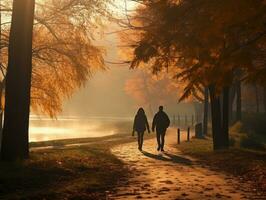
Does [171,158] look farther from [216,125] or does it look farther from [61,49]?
[61,49]

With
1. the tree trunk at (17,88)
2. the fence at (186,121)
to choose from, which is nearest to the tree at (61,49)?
the tree trunk at (17,88)

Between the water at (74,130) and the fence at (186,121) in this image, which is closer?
the water at (74,130)

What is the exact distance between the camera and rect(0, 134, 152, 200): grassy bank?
9.63 meters

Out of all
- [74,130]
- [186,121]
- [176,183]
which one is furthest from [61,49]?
[74,130]

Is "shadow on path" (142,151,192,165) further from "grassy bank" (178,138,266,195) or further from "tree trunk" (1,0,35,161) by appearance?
"tree trunk" (1,0,35,161)

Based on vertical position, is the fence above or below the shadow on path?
above

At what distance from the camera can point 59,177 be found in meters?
11.7

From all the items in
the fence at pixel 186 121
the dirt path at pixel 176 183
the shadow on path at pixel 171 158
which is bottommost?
the dirt path at pixel 176 183

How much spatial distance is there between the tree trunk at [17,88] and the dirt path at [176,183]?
3247 millimetres

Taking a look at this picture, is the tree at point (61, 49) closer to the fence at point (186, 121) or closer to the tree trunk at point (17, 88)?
the tree trunk at point (17, 88)

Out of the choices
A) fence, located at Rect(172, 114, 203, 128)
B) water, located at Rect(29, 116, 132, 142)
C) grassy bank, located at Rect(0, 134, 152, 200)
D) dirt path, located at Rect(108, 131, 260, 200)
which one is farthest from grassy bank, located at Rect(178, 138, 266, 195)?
fence, located at Rect(172, 114, 203, 128)

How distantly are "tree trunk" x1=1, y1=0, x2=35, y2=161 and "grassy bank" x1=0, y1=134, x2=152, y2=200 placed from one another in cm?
65

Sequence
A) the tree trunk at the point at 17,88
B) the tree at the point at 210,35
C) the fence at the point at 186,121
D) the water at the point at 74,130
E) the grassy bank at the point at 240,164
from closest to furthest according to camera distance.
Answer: the tree at the point at 210,35, the grassy bank at the point at 240,164, the tree trunk at the point at 17,88, the water at the point at 74,130, the fence at the point at 186,121

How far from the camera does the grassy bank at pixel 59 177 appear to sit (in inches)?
379
